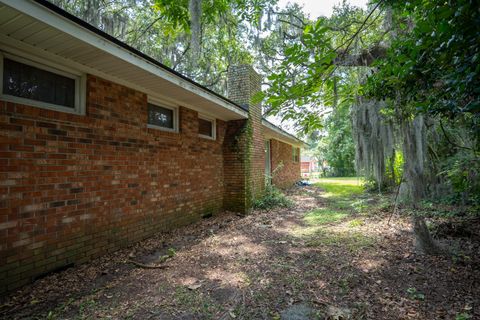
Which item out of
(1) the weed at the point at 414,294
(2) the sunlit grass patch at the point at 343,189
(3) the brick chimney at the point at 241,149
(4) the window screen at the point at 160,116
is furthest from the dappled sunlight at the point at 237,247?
(2) the sunlit grass patch at the point at 343,189

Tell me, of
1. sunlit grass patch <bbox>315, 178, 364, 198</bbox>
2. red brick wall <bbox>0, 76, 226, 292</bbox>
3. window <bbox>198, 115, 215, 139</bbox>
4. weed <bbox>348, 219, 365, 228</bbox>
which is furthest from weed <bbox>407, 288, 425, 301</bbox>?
sunlit grass patch <bbox>315, 178, 364, 198</bbox>

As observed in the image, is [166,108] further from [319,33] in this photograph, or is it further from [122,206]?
[319,33]

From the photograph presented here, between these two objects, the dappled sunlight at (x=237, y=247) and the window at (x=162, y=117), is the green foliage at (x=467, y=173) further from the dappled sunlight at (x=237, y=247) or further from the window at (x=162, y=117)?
the window at (x=162, y=117)

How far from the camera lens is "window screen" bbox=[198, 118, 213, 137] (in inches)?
239

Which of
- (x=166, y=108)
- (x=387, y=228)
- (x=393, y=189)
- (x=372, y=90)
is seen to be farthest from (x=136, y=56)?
(x=393, y=189)

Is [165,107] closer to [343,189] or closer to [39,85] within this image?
[39,85]

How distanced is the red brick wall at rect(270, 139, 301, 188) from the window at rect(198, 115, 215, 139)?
4484 millimetres

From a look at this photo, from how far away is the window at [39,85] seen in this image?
103 inches

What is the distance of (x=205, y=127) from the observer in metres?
6.28

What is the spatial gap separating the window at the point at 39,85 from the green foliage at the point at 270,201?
5180mm

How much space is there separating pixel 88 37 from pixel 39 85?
0.95m

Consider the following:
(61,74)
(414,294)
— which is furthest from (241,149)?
(414,294)

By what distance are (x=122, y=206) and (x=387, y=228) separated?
16.1ft

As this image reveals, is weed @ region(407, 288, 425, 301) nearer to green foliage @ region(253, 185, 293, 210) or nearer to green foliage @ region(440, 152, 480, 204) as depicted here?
green foliage @ region(440, 152, 480, 204)
